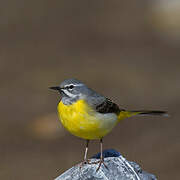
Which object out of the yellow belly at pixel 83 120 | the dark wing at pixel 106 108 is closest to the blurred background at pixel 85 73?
the dark wing at pixel 106 108

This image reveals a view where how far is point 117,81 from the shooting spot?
24688 mm

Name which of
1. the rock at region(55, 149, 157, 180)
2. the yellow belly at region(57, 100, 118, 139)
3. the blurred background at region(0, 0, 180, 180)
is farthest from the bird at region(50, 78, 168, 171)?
the blurred background at region(0, 0, 180, 180)

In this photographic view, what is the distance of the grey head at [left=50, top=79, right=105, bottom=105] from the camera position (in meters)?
8.61

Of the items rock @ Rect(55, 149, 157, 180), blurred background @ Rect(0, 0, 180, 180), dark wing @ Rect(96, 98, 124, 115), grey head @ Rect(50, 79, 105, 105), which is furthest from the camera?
blurred background @ Rect(0, 0, 180, 180)

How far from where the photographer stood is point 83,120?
8.43 m

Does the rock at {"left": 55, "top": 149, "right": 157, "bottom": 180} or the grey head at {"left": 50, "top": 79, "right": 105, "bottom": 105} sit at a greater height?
the grey head at {"left": 50, "top": 79, "right": 105, "bottom": 105}

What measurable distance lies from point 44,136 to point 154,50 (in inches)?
442

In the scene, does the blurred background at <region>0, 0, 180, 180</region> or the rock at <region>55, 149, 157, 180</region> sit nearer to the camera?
the rock at <region>55, 149, 157, 180</region>

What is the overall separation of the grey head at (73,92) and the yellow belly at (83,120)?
107mm

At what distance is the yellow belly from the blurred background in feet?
31.4

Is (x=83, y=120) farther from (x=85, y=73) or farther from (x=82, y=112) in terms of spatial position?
(x=85, y=73)

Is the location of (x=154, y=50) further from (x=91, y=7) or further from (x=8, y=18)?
(x=8, y=18)

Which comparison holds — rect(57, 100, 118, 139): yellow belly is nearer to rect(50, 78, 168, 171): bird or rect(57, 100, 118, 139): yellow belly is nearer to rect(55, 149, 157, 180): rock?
rect(50, 78, 168, 171): bird

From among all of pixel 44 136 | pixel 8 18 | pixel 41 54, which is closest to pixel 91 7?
pixel 8 18
